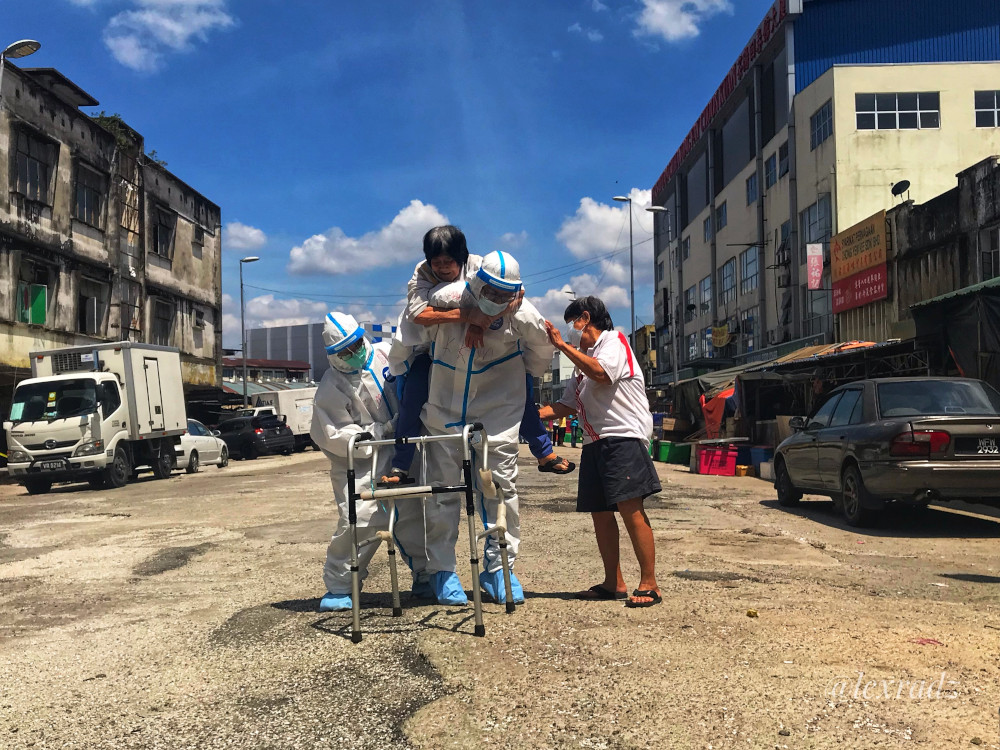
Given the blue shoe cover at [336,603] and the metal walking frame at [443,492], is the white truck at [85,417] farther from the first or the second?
the metal walking frame at [443,492]

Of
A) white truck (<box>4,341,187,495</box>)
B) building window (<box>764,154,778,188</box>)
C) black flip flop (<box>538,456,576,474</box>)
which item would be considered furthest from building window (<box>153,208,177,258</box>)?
black flip flop (<box>538,456,576,474</box>)

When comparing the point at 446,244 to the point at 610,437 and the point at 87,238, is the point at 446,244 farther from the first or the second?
the point at 87,238

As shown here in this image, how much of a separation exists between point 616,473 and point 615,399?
42 cm

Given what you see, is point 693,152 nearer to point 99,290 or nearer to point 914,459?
point 99,290

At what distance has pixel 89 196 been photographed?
2820cm

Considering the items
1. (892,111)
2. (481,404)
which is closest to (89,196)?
(892,111)

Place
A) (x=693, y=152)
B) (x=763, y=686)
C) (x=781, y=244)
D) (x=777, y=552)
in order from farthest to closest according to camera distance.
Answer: (x=693, y=152)
(x=781, y=244)
(x=777, y=552)
(x=763, y=686)

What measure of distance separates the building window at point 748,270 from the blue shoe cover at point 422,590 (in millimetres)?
35581

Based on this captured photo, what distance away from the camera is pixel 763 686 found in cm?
331

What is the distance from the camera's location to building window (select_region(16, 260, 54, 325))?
24.2 m

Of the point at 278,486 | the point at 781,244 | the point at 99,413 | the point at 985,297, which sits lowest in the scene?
the point at 278,486

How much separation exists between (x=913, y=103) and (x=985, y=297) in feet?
73.3

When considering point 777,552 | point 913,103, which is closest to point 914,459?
point 777,552

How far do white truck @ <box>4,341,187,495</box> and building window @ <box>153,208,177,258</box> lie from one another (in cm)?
1570
